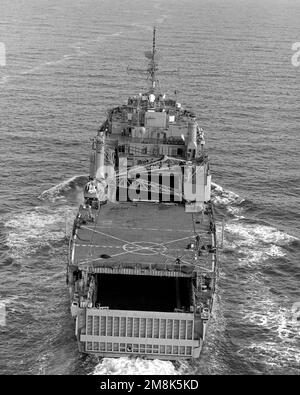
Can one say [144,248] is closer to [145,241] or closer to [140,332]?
[145,241]

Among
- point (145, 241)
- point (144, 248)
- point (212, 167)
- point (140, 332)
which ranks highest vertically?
point (212, 167)

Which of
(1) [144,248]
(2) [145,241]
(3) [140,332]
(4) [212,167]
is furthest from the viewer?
(4) [212,167]

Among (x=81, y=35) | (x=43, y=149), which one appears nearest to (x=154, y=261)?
(x=43, y=149)

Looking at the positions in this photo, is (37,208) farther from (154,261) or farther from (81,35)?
(81,35)

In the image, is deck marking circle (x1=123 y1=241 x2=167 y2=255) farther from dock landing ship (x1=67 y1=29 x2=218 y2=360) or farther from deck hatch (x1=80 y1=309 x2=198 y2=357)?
deck hatch (x1=80 y1=309 x2=198 y2=357)

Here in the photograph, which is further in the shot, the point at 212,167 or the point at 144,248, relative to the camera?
the point at 212,167

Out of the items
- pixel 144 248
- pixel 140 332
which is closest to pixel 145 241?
pixel 144 248

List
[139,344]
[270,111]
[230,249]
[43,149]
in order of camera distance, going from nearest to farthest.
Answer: [139,344], [230,249], [43,149], [270,111]
